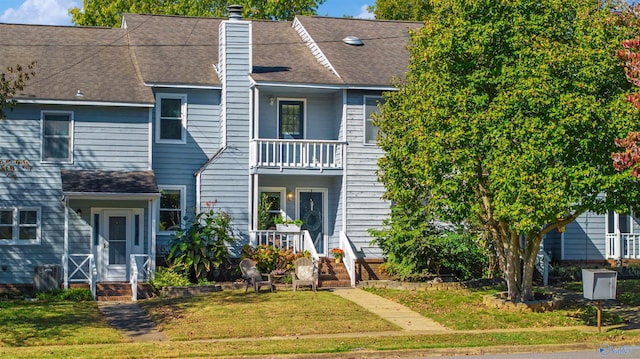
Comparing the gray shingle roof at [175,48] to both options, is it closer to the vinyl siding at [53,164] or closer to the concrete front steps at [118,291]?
the vinyl siding at [53,164]

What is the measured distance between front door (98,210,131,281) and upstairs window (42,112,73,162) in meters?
2.37

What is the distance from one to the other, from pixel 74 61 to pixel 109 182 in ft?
19.0

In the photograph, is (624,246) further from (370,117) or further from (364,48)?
(364,48)

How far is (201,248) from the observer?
26984mm

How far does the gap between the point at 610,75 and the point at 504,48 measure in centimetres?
267

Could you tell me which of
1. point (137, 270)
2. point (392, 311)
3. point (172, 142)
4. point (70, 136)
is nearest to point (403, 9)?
point (172, 142)

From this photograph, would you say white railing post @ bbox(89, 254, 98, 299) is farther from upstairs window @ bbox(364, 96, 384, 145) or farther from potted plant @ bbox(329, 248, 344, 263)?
upstairs window @ bbox(364, 96, 384, 145)

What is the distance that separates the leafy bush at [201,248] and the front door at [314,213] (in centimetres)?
371

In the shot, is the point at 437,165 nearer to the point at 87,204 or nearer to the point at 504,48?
the point at 504,48

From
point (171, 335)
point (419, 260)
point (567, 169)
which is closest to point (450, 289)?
point (419, 260)

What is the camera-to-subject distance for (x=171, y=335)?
1973 centimetres

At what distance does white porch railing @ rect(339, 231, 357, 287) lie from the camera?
91.6ft

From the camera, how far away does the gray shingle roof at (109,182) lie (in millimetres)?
26562

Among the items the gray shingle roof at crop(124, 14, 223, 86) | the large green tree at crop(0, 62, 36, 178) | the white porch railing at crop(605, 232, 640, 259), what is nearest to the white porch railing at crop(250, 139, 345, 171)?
the gray shingle roof at crop(124, 14, 223, 86)
